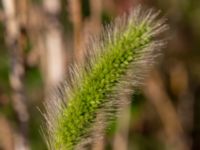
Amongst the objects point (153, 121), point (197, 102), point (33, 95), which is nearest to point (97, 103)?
point (33, 95)

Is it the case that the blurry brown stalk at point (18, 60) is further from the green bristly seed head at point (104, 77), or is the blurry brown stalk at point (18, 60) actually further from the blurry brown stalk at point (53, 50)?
the green bristly seed head at point (104, 77)

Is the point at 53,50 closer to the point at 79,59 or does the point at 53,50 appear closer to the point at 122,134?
the point at 122,134

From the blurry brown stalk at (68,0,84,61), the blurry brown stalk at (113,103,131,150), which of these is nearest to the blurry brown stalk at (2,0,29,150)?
the blurry brown stalk at (68,0,84,61)

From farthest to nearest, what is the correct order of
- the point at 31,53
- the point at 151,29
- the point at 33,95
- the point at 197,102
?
the point at 197,102
the point at 33,95
the point at 31,53
the point at 151,29

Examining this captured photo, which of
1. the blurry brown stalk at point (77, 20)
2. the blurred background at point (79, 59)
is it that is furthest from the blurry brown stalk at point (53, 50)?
the blurry brown stalk at point (77, 20)

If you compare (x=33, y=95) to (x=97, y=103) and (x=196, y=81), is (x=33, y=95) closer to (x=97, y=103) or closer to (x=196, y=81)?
(x=196, y=81)

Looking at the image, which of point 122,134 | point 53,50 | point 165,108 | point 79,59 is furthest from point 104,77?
point 165,108

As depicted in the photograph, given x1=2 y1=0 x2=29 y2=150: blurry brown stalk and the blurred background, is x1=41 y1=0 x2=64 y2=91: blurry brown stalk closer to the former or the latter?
the blurred background
